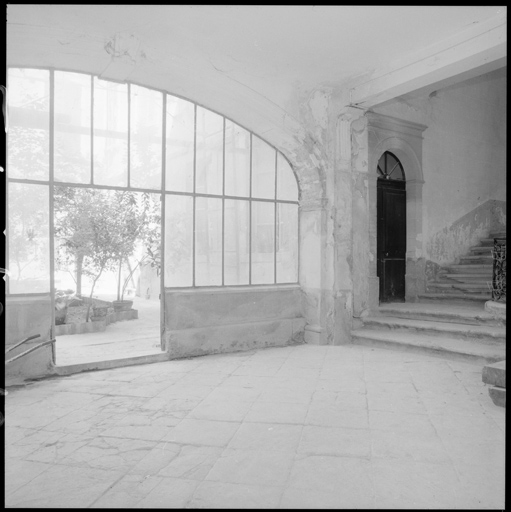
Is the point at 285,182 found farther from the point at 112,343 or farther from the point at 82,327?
the point at 82,327

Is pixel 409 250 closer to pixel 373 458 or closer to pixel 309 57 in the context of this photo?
pixel 309 57

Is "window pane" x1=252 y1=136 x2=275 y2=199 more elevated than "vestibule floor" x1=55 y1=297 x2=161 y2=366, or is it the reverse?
"window pane" x1=252 y1=136 x2=275 y2=199

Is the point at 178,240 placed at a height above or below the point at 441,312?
above

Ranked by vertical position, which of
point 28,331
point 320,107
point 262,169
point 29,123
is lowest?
point 28,331

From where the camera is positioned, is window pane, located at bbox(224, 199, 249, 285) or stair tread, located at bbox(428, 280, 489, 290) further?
stair tread, located at bbox(428, 280, 489, 290)

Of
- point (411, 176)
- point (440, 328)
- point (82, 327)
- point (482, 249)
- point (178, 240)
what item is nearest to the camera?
point (178, 240)

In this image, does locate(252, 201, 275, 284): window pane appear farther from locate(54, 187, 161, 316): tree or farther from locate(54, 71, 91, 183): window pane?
locate(54, 187, 161, 316): tree

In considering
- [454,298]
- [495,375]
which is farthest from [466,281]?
[495,375]

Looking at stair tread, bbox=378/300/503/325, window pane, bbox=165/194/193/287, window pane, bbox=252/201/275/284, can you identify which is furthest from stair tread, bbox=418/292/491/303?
window pane, bbox=165/194/193/287

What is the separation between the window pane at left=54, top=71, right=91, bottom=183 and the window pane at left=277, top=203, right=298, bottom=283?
2.89 meters

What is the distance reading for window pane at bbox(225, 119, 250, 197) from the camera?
6230 mm

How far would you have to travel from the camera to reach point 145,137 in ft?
18.2

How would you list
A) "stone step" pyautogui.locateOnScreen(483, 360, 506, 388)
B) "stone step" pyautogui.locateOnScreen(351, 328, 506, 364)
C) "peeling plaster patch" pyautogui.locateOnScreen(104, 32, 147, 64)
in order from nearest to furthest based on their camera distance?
"stone step" pyautogui.locateOnScreen(483, 360, 506, 388)
"peeling plaster patch" pyautogui.locateOnScreen(104, 32, 147, 64)
"stone step" pyautogui.locateOnScreen(351, 328, 506, 364)

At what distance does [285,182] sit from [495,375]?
13.1 ft
